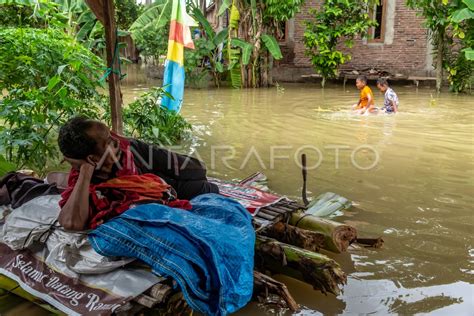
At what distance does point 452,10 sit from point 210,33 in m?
6.62

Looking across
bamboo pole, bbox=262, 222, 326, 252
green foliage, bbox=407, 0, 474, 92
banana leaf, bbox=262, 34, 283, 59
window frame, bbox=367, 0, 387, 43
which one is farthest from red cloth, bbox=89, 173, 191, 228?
window frame, bbox=367, 0, 387, 43

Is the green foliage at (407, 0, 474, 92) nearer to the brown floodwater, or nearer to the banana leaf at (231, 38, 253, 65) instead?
the brown floodwater

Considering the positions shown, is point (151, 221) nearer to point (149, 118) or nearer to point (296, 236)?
point (296, 236)

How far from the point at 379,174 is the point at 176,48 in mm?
2991

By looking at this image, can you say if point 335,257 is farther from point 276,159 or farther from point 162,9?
point 162,9

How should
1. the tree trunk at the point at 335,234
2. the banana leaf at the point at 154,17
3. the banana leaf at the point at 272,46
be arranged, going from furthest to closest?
1. the banana leaf at the point at 272,46
2. the banana leaf at the point at 154,17
3. the tree trunk at the point at 335,234

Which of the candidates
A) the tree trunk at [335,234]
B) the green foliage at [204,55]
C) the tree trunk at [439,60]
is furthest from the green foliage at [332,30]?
the tree trunk at [335,234]

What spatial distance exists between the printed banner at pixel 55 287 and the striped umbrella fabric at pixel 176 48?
11.8ft

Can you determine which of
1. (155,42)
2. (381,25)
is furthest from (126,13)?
(381,25)

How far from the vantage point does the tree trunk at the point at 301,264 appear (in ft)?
8.96

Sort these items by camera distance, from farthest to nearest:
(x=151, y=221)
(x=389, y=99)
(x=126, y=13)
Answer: (x=126, y=13) → (x=389, y=99) → (x=151, y=221)

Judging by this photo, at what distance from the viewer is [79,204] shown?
2572mm

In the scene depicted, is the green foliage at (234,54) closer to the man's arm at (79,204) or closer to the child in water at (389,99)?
the child in water at (389,99)

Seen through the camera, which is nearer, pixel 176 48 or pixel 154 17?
pixel 176 48
